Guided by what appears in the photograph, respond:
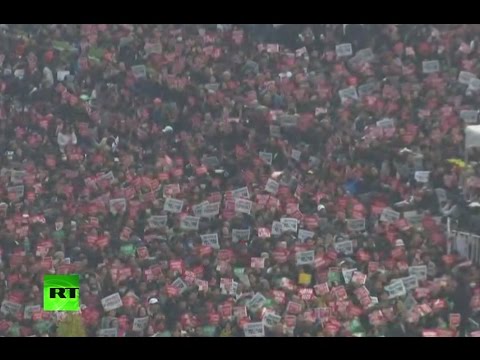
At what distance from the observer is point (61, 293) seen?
9.70 m

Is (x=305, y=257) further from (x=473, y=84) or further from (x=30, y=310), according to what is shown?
(x=473, y=84)

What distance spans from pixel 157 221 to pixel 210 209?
536mm

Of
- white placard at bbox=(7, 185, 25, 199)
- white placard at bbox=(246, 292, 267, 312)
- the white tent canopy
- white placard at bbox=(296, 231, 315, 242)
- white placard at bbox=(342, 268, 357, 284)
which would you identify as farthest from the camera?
white placard at bbox=(7, 185, 25, 199)

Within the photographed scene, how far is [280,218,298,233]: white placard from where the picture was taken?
33.1 feet

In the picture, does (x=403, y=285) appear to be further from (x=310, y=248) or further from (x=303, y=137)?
(x=303, y=137)

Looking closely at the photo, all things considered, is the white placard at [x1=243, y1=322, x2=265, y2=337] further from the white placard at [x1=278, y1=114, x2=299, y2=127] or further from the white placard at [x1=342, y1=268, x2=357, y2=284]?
the white placard at [x1=278, y1=114, x2=299, y2=127]

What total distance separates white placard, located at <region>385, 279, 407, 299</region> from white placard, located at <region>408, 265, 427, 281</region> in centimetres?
17

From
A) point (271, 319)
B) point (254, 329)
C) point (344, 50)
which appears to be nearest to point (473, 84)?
point (344, 50)

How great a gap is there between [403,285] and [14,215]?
12.9 ft

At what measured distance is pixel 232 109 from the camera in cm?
1138

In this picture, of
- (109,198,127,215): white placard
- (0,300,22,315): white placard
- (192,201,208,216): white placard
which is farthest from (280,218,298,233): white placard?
(0,300,22,315): white placard

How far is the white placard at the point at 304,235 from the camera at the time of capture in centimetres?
996

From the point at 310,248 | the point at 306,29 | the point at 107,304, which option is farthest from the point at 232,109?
the point at 107,304

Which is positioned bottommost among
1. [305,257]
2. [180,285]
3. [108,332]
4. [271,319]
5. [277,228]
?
[108,332]
